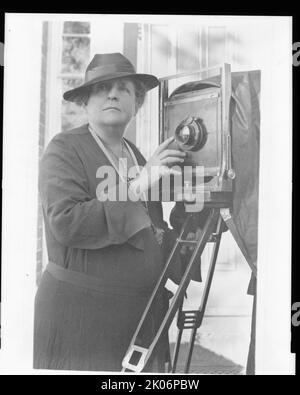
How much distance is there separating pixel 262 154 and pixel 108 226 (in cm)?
80

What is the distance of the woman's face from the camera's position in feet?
8.19

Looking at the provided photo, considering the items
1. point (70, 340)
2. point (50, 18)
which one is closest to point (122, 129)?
point (50, 18)

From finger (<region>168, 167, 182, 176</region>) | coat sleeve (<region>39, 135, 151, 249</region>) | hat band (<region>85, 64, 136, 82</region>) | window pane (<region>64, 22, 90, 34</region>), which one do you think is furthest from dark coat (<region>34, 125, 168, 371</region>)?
window pane (<region>64, 22, 90, 34</region>)

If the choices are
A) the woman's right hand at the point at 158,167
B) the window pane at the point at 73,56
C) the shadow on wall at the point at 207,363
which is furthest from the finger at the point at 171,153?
the shadow on wall at the point at 207,363

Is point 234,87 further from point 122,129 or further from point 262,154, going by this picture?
point 122,129

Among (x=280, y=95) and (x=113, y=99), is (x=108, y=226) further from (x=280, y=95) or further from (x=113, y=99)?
(x=280, y=95)

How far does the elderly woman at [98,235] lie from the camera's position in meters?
2.45

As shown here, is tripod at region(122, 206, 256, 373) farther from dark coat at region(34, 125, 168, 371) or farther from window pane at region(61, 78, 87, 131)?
window pane at region(61, 78, 87, 131)

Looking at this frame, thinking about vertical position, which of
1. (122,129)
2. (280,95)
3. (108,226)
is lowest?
(108,226)

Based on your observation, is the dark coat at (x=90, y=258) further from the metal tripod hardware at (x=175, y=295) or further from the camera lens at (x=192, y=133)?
the camera lens at (x=192, y=133)

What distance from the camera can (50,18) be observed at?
2539 mm

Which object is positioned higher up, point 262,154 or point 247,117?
point 247,117

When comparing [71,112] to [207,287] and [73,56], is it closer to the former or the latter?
[73,56]

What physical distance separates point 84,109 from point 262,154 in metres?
0.86
